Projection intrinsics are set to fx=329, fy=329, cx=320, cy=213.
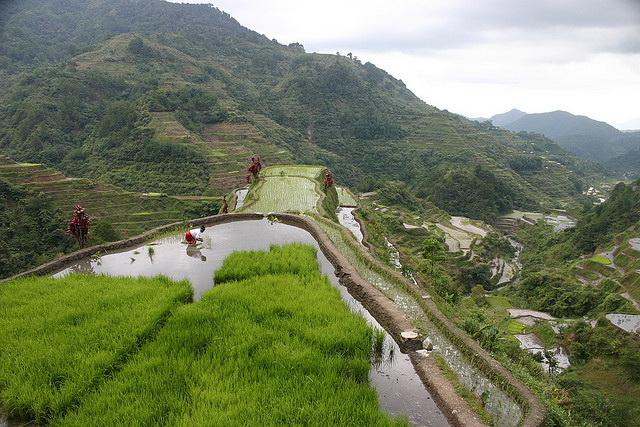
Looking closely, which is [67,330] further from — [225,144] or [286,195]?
[225,144]

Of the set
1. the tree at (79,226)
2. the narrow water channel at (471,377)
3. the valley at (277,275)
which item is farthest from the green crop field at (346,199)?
the narrow water channel at (471,377)

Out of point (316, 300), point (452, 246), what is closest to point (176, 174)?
point (452, 246)

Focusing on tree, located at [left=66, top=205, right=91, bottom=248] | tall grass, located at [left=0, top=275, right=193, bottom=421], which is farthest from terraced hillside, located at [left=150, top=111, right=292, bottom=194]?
tall grass, located at [left=0, top=275, right=193, bottom=421]

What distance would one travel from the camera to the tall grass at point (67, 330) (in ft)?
10.8

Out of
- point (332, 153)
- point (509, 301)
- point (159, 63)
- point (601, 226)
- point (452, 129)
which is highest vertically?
point (159, 63)

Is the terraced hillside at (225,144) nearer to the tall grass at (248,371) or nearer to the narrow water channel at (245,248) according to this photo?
the narrow water channel at (245,248)

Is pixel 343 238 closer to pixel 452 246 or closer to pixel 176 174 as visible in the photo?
pixel 452 246

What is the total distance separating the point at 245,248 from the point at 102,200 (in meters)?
26.8

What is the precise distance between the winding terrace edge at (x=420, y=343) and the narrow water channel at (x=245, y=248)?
0.11 meters

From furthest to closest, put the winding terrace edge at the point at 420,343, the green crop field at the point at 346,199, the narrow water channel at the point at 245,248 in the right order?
the green crop field at the point at 346,199 → the narrow water channel at the point at 245,248 → the winding terrace edge at the point at 420,343

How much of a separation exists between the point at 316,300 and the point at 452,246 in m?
29.5

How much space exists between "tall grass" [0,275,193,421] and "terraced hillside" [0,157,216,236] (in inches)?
908

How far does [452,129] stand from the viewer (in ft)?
240

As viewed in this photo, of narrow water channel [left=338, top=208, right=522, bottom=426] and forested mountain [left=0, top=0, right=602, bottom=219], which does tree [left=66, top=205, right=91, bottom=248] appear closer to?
narrow water channel [left=338, top=208, right=522, bottom=426]
